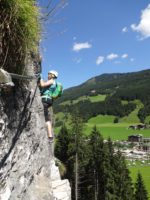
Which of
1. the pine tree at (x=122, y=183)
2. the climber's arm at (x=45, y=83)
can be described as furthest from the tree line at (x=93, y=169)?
the climber's arm at (x=45, y=83)

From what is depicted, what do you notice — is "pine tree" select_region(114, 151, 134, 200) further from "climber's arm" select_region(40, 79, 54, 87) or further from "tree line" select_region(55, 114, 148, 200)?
"climber's arm" select_region(40, 79, 54, 87)

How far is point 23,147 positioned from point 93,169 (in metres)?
57.3

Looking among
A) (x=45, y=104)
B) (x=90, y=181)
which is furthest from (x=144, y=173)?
(x=45, y=104)

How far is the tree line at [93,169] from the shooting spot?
2255 inches

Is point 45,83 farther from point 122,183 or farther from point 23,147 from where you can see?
point 122,183

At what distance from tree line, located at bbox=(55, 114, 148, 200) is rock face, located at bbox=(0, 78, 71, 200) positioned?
47224mm

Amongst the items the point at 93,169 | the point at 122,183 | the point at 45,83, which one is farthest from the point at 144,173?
the point at 45,83

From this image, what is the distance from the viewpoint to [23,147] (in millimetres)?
8344

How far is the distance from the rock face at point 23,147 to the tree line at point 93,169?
47224mm

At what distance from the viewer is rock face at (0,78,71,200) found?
7.12 metres

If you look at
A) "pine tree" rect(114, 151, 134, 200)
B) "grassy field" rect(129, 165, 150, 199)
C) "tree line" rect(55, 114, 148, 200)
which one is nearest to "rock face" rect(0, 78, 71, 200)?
"tree line" rect(55, 114, 148, 200)

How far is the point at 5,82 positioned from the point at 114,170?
54.6 m

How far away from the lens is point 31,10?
7.92m

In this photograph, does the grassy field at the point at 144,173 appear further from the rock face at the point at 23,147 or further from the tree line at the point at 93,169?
the rock face at the point at 23,147
